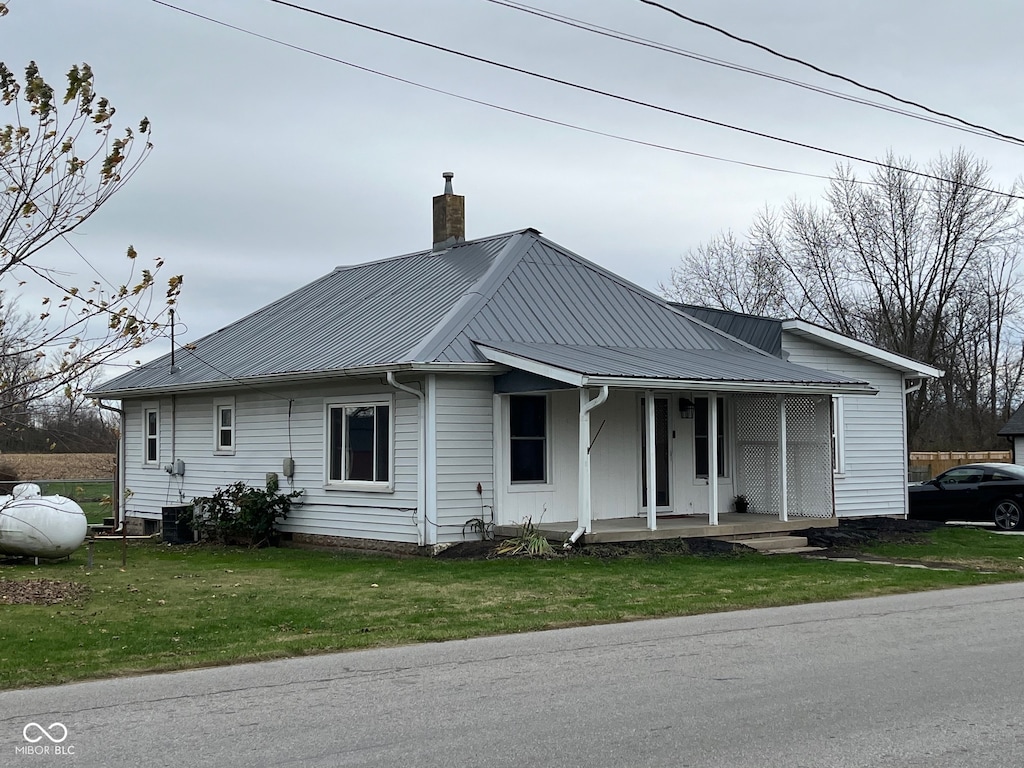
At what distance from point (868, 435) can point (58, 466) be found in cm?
2442

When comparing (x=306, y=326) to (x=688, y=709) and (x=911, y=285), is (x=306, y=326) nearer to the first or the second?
(x=688, y=709)

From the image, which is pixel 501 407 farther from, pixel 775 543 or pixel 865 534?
pixel 865 534

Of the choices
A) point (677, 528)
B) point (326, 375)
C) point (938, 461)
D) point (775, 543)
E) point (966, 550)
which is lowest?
point (966, 550)

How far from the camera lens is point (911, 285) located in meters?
41.8

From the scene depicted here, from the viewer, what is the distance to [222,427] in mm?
22156

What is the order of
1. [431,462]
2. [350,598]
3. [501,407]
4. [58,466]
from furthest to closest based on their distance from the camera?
[58,466]
[501,407]
[431,462]
[350,598]

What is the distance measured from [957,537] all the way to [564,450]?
776 cm

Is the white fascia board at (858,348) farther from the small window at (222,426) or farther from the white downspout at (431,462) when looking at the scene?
the small window at (222,426)

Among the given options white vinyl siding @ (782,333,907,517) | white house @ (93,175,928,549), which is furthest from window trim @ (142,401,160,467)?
white vinyl siding @ (782,333,907,517)

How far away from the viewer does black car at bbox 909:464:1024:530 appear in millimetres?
23531

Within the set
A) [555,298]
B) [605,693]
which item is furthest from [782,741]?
[555,298]

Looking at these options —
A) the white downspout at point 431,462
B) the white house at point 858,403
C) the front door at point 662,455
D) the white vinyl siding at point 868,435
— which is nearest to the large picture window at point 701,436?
the front door at point 662,455

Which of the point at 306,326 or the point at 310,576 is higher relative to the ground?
the point at 306,326

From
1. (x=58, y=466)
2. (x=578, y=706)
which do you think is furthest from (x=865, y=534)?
(x=58, y=466)
